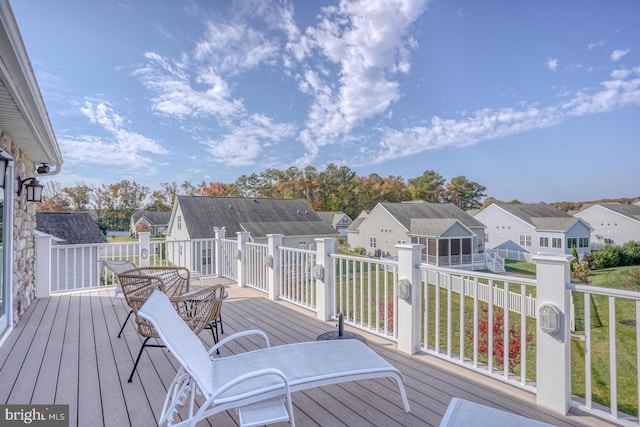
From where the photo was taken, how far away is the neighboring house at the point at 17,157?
2189 millimetres

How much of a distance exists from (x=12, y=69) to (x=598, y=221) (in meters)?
38.2

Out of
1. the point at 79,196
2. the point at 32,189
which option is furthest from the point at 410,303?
the point at 79,196

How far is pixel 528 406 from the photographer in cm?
235

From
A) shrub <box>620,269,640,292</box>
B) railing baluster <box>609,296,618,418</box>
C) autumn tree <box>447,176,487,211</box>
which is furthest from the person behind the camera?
autumn tree <box>447,176,487,211</box>

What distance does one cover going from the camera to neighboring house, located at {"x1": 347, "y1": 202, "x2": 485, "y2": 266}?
→ 22.4 m

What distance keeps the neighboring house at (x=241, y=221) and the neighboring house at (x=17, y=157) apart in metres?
13.4

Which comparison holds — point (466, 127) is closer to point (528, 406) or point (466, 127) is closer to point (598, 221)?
point (598, 221)

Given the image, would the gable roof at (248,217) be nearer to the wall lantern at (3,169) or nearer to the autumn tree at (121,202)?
the wall lantern at (3,169)

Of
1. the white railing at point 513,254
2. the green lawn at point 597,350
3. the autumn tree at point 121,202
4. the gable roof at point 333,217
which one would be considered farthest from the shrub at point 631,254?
the autumn tree at point 121,202

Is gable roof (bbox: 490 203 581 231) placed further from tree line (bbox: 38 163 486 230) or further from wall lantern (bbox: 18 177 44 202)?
wall lantern (bbox: 18 177 44 202)

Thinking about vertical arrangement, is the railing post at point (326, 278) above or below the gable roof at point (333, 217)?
below

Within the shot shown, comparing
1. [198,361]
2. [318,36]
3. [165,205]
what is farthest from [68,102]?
[165,205]

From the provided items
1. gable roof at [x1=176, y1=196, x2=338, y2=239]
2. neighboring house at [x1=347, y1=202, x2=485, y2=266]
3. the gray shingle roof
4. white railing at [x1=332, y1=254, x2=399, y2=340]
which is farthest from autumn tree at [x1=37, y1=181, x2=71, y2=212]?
white railing at [x1=332, y1=254, x2=399, y2=340]

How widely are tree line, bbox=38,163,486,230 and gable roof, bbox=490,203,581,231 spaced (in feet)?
48.4
